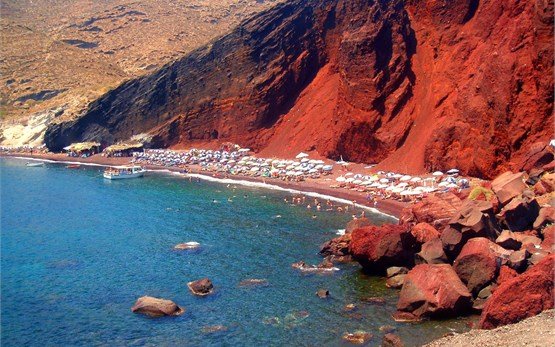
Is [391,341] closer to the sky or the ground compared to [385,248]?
closer to the ground

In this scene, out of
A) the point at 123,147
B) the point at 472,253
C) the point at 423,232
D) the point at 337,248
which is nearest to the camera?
the point at 472,253

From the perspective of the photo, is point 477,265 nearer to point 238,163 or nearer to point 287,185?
point 287,185

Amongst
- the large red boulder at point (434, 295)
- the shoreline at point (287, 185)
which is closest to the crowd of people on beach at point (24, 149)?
the shoreline at point (287, 185)

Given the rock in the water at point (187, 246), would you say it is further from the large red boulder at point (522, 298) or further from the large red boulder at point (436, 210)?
the large red boulder at point (522, 298)

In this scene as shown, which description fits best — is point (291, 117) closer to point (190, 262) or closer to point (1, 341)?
point (190, 262)

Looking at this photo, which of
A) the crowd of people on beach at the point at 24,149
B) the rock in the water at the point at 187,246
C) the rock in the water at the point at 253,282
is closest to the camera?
the rock in the water at the point at 253,282

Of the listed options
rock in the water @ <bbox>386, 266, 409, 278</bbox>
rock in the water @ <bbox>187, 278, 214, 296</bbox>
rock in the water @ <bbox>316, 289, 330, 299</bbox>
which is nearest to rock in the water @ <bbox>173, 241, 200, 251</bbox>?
rock in the water @ <bbox>187, 278, 214, 296</bbox>

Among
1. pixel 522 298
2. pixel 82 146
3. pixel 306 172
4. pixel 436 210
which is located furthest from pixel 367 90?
pixel 82 146
